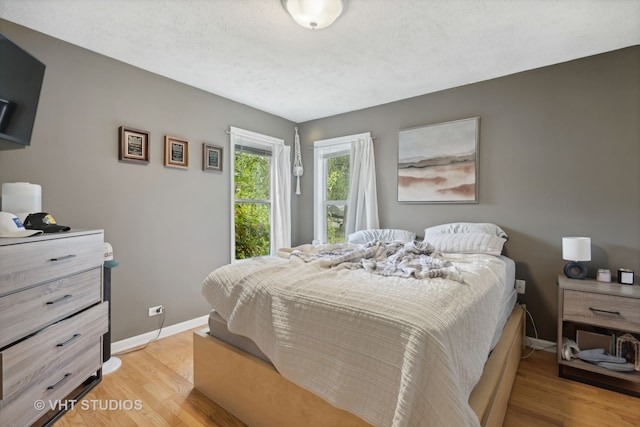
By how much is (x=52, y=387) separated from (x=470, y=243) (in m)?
3.01

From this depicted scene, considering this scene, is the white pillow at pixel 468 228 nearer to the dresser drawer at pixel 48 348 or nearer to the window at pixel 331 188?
the window at pixel 331 188

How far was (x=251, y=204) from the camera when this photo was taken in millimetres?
3721

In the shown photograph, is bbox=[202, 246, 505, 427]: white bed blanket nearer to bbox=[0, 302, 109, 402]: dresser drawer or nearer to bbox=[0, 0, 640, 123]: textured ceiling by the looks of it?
bbox=[0, 302, 109, 402]: dresser drawer

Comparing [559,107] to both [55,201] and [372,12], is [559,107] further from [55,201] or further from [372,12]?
[55,201]

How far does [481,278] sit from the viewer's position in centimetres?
168

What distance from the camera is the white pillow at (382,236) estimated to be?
10.2 feet

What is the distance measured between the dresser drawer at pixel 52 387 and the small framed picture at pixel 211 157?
1819mm

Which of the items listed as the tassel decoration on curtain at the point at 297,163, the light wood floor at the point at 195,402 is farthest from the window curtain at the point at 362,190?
the light wood floor at the point at 195,402

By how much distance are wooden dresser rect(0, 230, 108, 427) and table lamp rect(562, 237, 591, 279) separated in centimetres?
340

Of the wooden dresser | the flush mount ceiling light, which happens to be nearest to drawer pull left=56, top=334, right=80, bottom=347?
the wooden dresser

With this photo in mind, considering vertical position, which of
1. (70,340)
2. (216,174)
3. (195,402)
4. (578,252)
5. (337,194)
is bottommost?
(195,402)

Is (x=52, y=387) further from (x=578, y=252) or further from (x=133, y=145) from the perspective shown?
(x=578, y=252)

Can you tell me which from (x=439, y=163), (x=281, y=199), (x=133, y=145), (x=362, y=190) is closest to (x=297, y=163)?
(x=281, y=199)

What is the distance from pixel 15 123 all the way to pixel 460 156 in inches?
138
